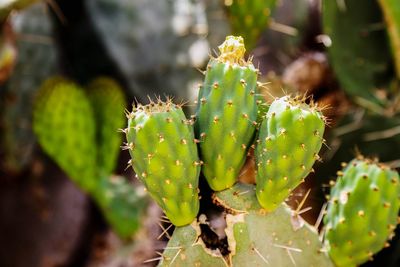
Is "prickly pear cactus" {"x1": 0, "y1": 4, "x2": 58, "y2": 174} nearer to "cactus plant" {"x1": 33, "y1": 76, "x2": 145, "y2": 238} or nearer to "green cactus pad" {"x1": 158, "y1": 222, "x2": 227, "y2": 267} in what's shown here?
"cactus plant" {"x1": 33, "y1": 76, "x2": 145, "y2": 238}

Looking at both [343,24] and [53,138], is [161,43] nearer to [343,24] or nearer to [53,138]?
[53,138]

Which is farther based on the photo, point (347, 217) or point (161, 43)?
point (161, 43)

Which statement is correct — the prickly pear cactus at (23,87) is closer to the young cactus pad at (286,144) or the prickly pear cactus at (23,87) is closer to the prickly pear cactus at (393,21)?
the prickly pear cactus at (393,21)

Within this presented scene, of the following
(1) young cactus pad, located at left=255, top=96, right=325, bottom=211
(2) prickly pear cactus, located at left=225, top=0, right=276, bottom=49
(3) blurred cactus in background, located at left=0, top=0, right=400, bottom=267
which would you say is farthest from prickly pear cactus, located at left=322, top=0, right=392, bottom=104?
(1) young cactus pad, located at left=255, top=96, right=325, bottom=211

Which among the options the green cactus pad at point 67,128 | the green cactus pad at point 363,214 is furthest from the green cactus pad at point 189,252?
the green cactus pad at point 67,128

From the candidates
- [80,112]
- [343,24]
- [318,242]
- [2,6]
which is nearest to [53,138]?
[80,112]

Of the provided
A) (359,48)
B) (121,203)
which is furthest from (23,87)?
(359,48)

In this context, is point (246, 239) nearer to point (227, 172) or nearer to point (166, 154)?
point (227, 172)
